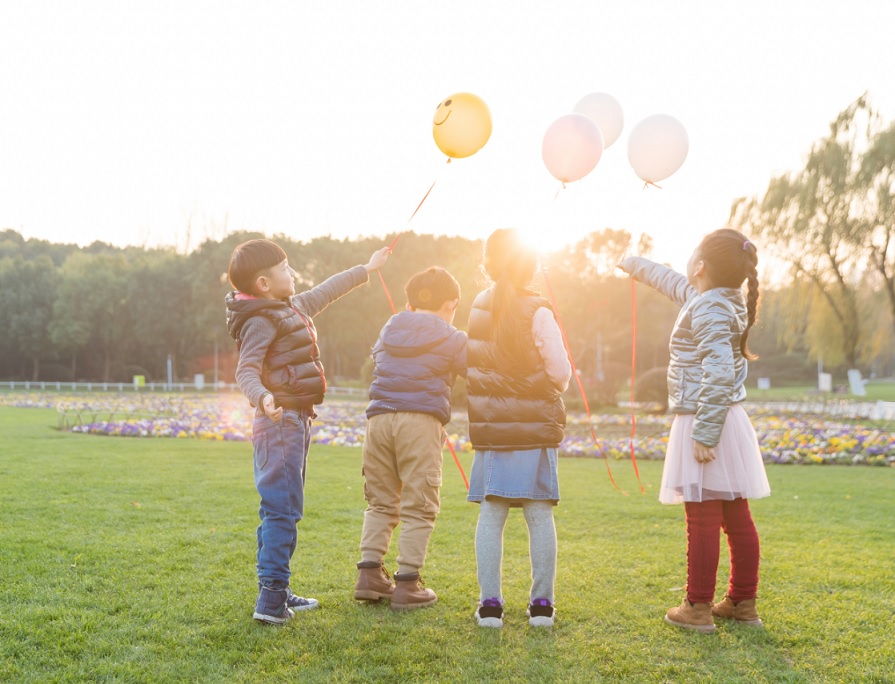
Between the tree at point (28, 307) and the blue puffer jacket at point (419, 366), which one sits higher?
the tree at point (28, 307)

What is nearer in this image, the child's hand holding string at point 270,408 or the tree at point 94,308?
the child's hand holding string at point 270,408

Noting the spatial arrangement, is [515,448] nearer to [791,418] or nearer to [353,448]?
[353,448]

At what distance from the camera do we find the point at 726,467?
3.07 metres

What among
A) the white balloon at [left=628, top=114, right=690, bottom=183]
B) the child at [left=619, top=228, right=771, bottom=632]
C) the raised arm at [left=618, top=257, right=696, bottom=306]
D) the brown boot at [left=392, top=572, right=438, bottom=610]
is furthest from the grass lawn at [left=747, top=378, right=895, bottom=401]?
the brown boot at [left=392, top=572, right=438, bottom=610]

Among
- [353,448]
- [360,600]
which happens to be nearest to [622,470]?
[353,448]

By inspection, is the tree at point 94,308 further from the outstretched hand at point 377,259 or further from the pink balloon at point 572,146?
the pink balloon at point 572,146

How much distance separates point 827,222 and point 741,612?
20.0 meters

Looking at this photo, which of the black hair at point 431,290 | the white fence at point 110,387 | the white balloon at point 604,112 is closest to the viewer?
the black hair at point 431,290

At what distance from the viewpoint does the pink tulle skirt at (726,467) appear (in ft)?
10.0

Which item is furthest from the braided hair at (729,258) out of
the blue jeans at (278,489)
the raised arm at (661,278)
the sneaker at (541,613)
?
the blue jeans at (278,489)

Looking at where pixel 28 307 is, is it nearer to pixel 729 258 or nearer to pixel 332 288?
pixel 332 288

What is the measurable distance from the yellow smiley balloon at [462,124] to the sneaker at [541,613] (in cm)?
245

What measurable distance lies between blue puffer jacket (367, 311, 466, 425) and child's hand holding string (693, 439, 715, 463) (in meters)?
1.12

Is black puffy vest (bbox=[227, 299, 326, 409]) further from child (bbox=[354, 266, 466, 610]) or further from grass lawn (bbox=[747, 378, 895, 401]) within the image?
grass lawn (bbox=[747, 378, 895, 401])
